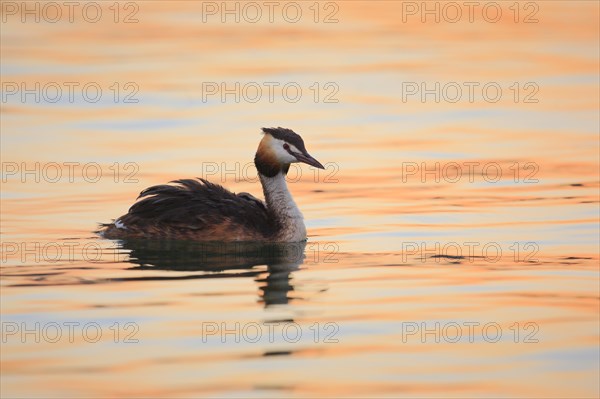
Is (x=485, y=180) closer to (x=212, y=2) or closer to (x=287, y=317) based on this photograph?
(x=287, y=317)

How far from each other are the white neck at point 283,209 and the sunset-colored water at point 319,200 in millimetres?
230

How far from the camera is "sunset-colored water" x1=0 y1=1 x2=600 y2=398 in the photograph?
1242 centimetres

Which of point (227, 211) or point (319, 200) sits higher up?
point (319, 200)

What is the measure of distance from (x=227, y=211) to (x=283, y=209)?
25.4 inches

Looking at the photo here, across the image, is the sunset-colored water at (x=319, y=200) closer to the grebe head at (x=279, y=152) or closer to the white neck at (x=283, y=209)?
the white neck at (x=283, y=209)

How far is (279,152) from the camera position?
18.2 m

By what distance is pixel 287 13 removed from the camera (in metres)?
40.1

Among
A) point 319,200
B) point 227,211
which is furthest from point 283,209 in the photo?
point 319,200

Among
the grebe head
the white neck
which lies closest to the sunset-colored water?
the white neck

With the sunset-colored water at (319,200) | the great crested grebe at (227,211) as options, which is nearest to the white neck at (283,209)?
the great crested grebe at (227,211)

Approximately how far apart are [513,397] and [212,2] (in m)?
31.7

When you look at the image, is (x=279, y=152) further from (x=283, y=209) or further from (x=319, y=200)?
(x=319, y=200)

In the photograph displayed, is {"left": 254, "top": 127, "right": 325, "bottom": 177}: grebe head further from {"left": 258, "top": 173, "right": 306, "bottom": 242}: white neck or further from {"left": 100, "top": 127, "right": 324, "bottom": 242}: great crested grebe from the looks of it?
{"left": 258, "top": 173, "right": 306, "bottom": 242}: white neck

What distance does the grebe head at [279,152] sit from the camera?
59.2 ft
